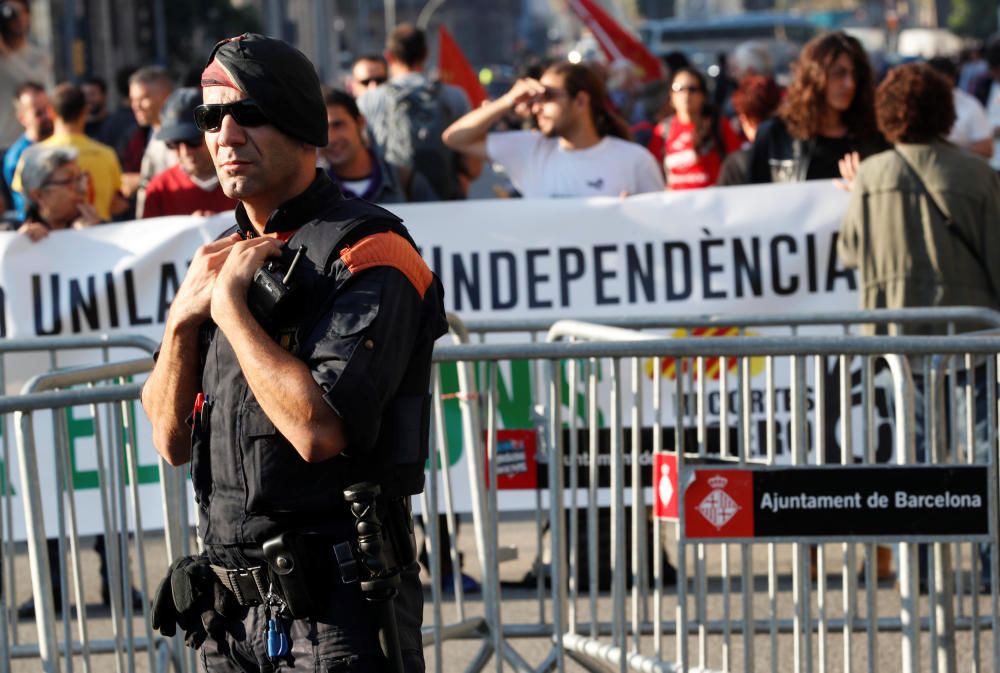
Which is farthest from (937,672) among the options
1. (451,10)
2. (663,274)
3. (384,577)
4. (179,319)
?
(451,10)

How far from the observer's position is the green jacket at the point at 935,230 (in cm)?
681

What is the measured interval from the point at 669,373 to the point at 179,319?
9.32ft

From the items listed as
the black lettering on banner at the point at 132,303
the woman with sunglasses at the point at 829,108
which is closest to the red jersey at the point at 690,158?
the woman with sunglasses at the point at 829,108

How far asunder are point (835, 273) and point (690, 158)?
227 cm

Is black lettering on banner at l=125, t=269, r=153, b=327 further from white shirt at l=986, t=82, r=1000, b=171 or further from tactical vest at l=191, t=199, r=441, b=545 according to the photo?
white shirt at l=986, t=82, r=1000, b=171

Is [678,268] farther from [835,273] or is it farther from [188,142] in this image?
[188,142]

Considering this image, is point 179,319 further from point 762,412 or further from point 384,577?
point 762,412

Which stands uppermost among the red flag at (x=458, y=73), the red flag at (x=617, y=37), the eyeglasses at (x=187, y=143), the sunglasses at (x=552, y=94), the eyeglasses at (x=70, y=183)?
the red flag at (x=617, y=37)

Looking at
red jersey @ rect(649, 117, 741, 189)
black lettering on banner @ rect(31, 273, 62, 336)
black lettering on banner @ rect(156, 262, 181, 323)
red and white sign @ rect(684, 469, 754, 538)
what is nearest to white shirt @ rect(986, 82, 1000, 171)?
red jersey @ rect(649, 117, 741, 189)

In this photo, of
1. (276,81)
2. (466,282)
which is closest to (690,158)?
(466,282)

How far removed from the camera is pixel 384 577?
A: 10.5ft

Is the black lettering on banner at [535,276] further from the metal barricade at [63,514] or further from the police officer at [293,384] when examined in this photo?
the police officer at [293,384]

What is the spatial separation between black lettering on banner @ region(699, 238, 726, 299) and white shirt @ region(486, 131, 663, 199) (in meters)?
0.53

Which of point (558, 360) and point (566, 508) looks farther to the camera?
point (566, 508)
